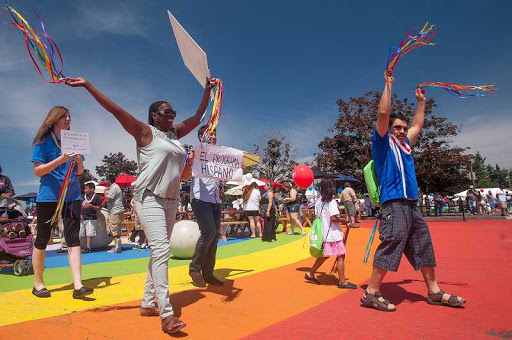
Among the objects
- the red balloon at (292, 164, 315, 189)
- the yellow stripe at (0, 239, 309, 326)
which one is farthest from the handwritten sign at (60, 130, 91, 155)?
the red balloon at (292, 164, 315, 189)

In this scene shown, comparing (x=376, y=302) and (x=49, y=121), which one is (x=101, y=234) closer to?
(x=49, y=121)

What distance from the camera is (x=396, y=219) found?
135 inches

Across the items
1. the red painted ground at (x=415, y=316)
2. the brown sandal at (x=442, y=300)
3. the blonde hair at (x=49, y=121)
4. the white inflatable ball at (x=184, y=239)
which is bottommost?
the red painted ground at (x=415, y=316)

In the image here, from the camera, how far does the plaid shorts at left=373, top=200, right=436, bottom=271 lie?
3.39 m

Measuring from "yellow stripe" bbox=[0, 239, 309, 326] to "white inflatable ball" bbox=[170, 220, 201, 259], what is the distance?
739 mm

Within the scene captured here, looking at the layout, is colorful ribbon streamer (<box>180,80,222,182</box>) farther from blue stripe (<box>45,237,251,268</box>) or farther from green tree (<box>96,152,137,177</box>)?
green tree (<box>96,152,137,177</box>)

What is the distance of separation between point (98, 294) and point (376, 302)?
10.6 feet

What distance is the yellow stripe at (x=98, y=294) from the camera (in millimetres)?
3293

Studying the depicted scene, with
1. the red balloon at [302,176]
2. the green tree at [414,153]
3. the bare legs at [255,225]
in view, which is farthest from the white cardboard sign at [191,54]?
the green tree at [414,153]

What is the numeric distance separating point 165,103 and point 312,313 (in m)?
2.57

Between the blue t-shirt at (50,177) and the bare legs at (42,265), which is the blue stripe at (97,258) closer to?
the bare legs at (42,265)

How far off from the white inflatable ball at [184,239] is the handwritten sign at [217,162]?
3.00 m

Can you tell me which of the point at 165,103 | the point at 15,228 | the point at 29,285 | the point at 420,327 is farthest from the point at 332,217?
the point at 15,228

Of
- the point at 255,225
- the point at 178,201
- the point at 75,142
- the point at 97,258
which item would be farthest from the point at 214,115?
the point at 255,225
